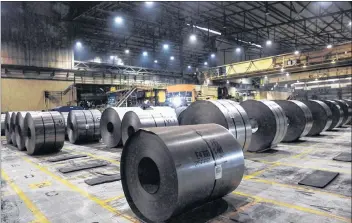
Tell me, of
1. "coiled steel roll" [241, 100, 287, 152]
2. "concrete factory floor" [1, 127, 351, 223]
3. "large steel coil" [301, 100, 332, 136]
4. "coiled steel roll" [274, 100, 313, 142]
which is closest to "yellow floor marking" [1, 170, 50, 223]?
"concrete factory floor" [1, 127, 351, 223]

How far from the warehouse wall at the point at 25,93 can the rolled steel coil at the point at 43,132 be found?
1269 centimetres

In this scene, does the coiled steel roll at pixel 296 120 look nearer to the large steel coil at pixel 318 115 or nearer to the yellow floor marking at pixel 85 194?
the large steel coil at pixel 318 115

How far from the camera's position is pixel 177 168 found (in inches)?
111

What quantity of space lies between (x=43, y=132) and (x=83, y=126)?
2379 mm

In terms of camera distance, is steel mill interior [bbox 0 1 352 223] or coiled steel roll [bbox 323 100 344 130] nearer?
steel mill interior [bbox 0 1 352 223]

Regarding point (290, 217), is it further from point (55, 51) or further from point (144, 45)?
point (144, 45)

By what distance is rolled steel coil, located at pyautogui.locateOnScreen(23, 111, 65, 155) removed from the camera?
7.51 meters

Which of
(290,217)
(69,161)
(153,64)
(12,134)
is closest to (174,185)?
(290,217)

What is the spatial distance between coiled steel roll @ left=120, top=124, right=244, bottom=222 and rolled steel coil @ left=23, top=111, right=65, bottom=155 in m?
5.05

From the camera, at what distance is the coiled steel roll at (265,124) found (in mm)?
7230

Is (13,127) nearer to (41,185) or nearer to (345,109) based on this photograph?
(41,185)

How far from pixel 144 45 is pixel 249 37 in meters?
11.8

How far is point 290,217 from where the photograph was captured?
3.28 meters

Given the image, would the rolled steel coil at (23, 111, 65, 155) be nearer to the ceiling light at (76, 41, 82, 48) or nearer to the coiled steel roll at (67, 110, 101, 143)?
the coiled steel roll at (67, 110, 101, 143)
